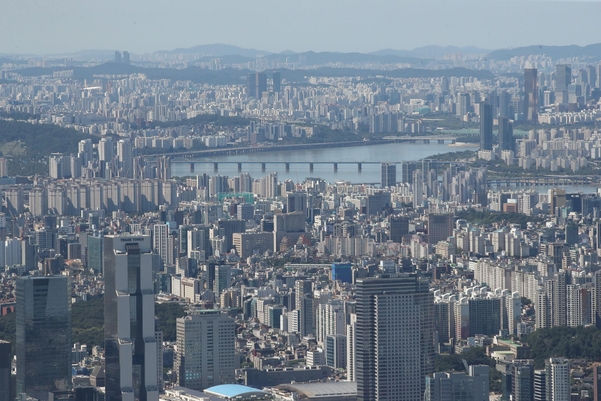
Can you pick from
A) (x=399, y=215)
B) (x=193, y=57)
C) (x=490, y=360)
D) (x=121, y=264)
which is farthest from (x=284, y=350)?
(x=193, y=57)

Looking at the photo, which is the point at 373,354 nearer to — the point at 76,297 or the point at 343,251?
the point at 76,297

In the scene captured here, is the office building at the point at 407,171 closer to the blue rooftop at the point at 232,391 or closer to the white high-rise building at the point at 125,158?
the white high-rise building at the point at 125,158

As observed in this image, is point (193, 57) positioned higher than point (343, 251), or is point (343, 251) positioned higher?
point (193, 57)

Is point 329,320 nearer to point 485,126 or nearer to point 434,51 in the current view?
point 434,51

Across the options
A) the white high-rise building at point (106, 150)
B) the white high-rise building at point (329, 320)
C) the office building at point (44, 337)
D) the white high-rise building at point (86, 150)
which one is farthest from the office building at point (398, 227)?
the office building at point (44, 337)

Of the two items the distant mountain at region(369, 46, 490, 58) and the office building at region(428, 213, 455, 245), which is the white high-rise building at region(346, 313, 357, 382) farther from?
the distant mountain at region(369, 46, 490, 58)

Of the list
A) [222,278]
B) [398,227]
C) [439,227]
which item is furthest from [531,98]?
[222,278]

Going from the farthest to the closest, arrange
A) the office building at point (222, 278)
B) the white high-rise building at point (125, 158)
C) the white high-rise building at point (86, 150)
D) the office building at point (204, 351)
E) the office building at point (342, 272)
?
1. the white high-rise building at point (86, 150)
2. the white high-rise building at point (125, 158)
3. the office building at point (222, 278)
4. the office building at point (342, 272)
5. the office building at point (204, 351)
